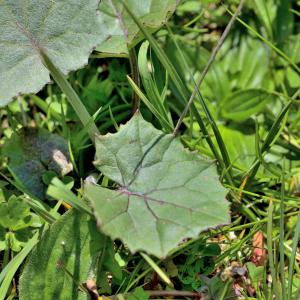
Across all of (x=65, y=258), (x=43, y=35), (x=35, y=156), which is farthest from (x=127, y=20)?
(x=65, y=258)

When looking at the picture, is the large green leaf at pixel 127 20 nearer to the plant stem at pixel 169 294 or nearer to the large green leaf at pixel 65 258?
the large green leaf at pixel 65 258

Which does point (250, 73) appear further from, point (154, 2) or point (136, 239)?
point (136, 239)

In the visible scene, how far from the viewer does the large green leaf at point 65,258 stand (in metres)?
1.22

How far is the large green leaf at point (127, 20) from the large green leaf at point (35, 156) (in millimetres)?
307

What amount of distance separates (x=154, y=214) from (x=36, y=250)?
0.30m

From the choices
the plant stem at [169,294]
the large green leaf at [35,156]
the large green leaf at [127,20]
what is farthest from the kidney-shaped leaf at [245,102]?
the plant stem at [169,294]

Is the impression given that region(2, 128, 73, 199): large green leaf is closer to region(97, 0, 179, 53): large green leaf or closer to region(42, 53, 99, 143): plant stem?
region(42, 53, 99, 143): plant stem

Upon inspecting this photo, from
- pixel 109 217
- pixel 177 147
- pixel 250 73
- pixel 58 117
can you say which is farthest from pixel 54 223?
pixel 250 73

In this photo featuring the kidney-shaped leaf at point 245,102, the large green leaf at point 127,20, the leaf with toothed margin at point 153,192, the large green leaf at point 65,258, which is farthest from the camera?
the kidney-shaped leaf at point 245,102

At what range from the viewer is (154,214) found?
3.67 feet

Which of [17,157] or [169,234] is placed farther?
[17,157]

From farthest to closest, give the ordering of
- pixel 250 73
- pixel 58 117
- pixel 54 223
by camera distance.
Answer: pixel 250 73, pixel 58 117, pixel 54 223

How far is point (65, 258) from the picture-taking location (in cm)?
123

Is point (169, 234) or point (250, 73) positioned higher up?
point (169, 234)
